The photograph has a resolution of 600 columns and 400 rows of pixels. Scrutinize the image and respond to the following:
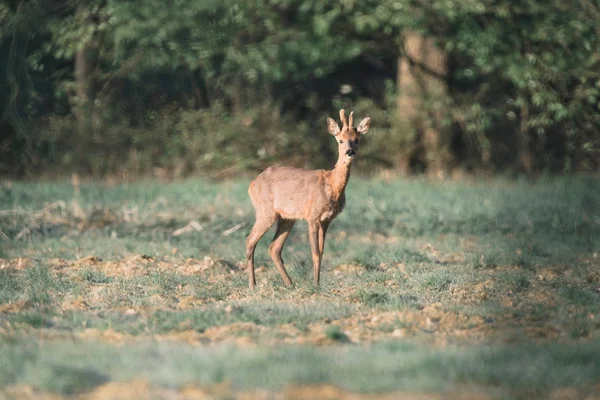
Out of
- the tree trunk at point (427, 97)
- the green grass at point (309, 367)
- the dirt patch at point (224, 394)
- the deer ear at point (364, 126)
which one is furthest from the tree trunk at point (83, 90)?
the dirt patch at point (224, 394)

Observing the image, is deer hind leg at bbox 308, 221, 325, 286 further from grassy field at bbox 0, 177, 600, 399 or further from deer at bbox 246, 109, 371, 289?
grassy field at bbox 0, 177, 600, 399

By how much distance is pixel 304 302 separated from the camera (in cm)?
798

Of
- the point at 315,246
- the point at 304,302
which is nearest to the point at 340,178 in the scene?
the point at 315,246

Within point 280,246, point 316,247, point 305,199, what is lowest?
point 280,246

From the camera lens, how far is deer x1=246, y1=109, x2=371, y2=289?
29.9 feet

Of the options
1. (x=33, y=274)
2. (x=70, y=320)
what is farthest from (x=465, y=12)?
(x=70, y=320)

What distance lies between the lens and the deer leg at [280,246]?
9125mm

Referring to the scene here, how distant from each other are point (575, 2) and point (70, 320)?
44.1 ft

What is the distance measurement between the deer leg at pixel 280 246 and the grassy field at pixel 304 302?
0.28 m

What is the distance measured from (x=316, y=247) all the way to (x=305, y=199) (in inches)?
17.5

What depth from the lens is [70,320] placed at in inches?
283

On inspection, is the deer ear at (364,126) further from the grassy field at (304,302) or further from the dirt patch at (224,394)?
the dirt patch at (224,394)

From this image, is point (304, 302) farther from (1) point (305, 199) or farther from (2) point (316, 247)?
(1) point (305, 199)

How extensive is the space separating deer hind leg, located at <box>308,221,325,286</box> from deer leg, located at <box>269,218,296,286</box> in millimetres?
247
